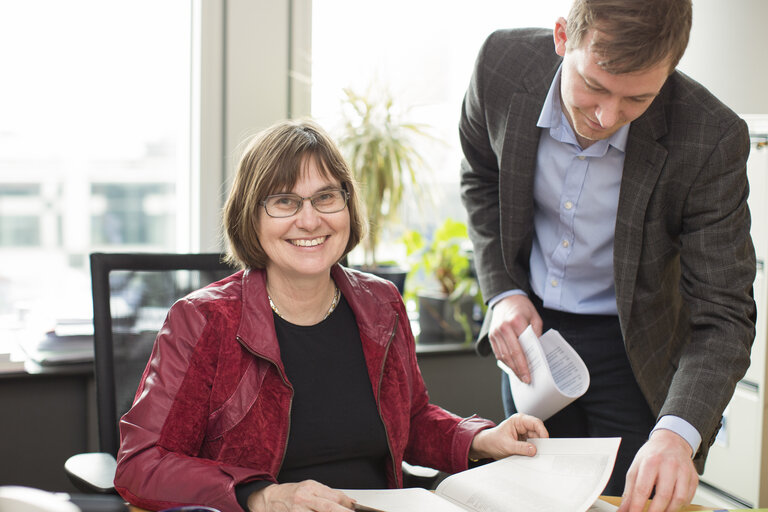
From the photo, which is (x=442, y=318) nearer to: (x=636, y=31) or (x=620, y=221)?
(x=620, y=221)

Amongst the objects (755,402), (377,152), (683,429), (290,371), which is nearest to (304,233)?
(290,371)

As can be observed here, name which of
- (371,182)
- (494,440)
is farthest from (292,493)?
(371,182)

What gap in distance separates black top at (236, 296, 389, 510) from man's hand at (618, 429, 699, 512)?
0.51m

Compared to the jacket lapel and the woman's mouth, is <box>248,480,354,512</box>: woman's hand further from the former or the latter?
the jacket lapel

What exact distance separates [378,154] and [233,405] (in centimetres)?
139

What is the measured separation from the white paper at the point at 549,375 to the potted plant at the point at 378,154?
3.90 ft

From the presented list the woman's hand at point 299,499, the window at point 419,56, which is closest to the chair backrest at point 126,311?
the woman's hand at point 299,499

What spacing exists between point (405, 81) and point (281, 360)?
164 centimetres

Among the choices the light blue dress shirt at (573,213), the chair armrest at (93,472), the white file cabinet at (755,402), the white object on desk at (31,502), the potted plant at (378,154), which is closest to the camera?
the white object on desk at (31,502)

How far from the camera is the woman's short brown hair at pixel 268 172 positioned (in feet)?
4.92

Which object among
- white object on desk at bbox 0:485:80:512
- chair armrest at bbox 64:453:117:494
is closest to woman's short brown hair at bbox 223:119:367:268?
chair armrest at bbox 64:453:117:494

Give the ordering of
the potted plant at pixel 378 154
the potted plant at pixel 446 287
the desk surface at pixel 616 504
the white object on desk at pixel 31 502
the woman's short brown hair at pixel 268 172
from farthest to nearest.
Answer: the potted plant at pixel 446 287, the potted plant at pixel 378 154, the woman's short brown hair at pixel 268 172, the desk surface at pixel 616 504, the white object on desk at pixel 31 502

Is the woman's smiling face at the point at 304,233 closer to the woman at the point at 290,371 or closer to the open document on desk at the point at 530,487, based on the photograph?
the woman at the point at 290,371

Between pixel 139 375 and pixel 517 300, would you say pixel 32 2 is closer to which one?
pixel 139 375
